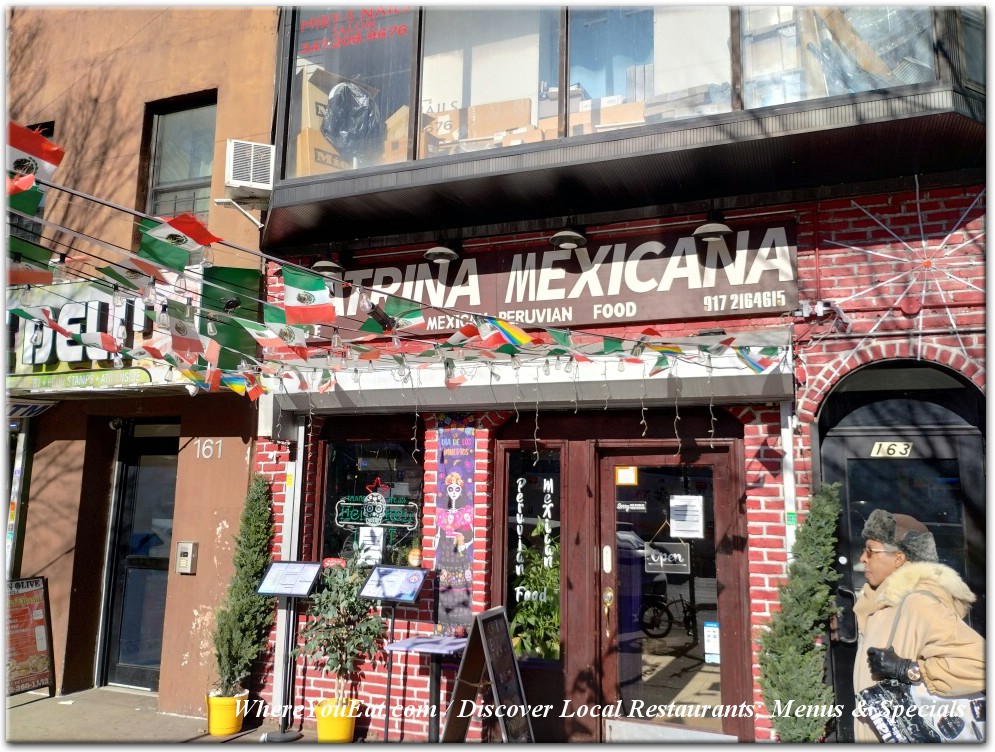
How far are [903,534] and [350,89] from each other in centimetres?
601

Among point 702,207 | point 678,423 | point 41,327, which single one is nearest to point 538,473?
point 678,423

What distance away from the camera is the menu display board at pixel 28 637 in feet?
24.7

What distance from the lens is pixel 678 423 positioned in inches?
244

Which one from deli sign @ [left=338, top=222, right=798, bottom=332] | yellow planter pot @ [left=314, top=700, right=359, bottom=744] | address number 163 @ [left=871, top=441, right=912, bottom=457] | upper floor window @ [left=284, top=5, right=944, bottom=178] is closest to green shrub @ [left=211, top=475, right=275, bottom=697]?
yellow planter pot @ [left=314, top=700, right=359, bottom=744]

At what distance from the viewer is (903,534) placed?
5.40 meters

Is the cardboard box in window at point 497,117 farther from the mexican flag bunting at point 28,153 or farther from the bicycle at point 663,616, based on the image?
the bicycle at point 663,616

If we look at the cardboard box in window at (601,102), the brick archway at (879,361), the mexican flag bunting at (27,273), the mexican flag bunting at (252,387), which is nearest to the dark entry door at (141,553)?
the mexican flag bunting at (252,387)

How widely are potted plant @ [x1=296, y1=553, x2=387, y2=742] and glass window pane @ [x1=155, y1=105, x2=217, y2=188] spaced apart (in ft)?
15.9

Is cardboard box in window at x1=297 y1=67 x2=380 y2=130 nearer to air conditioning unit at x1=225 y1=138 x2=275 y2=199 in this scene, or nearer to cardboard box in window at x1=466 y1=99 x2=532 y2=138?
air conditioning unit at x1=225 y1=138 x2=275 y2=199

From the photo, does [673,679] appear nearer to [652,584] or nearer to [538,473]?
[652,584]

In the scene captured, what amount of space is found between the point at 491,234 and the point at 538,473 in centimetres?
221

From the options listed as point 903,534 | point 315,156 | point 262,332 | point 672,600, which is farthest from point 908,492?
point 315,156

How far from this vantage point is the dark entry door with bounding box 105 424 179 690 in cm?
811

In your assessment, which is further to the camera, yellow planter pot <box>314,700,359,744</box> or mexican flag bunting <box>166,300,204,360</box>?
yellow planter pot <box>314,700,359,744</box>
